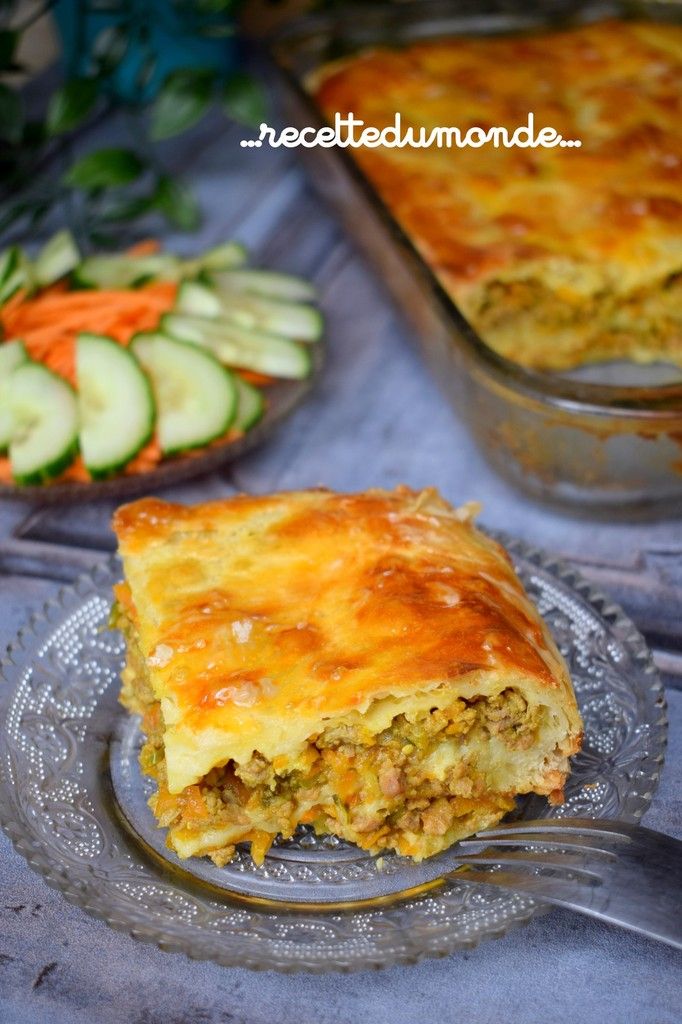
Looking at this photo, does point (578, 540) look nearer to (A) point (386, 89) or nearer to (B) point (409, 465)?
(B) point (409, 465)

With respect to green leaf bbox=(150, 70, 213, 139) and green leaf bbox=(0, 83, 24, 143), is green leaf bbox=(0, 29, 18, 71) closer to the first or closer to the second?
green leaf bbox=(0, 83, 24, 143)

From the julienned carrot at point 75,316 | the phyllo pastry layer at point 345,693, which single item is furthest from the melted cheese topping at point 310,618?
the julienned carrot at point 75,316

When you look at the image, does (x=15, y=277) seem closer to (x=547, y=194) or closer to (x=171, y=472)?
(x=171, y=472)

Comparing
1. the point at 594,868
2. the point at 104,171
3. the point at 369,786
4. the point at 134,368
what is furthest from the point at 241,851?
the point at 104,171

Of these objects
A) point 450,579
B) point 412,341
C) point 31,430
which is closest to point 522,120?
point 412,341

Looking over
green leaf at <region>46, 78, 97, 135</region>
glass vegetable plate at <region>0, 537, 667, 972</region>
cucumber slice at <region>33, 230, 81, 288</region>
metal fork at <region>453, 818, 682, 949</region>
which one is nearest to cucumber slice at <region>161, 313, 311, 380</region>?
cucumber slice at <region>33, 230, 81, 288</region>

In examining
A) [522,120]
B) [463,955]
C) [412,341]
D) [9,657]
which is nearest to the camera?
[463,955]
